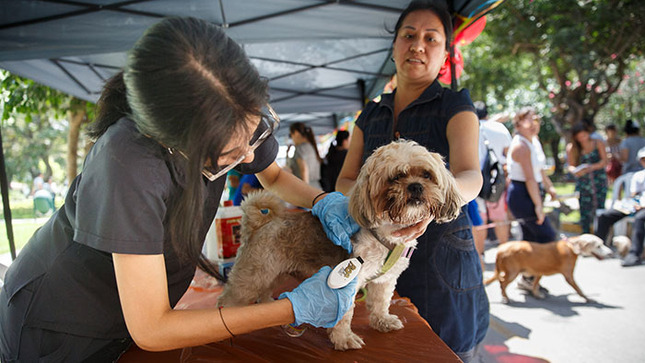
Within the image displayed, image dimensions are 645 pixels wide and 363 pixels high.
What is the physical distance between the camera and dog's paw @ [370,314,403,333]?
1.57 metres

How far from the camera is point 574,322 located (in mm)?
4422

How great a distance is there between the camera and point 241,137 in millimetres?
1109

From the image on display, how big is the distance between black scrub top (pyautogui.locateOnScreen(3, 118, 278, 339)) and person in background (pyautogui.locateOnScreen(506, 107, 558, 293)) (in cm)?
509

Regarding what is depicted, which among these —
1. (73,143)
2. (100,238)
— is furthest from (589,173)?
(73,143)

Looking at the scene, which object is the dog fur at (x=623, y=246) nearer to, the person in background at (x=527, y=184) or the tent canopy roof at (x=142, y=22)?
the person in background at (x=527, y=184)

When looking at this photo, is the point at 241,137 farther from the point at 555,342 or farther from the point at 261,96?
the point at 555,342

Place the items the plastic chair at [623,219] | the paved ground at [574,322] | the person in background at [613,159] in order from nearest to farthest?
the paved ground at [574,322], the plastic chair at [623,219], the person in background at [613,159]

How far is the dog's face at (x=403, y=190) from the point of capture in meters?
1.58

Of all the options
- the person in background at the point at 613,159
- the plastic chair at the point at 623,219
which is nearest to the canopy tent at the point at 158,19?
the plastic chair at the point at 623,219

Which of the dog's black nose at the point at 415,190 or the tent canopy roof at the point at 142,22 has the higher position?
the tent canopy roof at the point at 142,22

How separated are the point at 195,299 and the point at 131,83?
Result: 148 centimetres

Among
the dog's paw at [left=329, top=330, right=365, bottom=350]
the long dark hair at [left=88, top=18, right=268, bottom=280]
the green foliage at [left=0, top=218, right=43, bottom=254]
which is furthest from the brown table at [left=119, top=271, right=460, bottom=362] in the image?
the green foliage at [left=0, top=218, right=43, bottom=254]

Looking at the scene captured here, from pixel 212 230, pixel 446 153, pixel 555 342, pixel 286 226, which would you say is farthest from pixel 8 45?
pixel 555 342

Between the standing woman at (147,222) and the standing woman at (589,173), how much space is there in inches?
326
